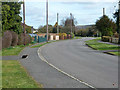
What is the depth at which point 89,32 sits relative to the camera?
372 feet

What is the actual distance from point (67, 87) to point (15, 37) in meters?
26.6

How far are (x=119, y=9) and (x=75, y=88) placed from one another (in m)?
23.5

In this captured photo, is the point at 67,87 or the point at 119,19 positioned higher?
the point at 119,19

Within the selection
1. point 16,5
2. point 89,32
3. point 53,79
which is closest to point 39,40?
point 16,5

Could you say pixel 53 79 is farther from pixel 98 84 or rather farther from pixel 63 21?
pixel 63 21

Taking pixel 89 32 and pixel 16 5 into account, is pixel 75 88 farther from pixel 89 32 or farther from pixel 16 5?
pixel 89 32

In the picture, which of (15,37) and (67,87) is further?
(15,37)

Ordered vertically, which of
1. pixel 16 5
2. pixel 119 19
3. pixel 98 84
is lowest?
pixel 98 84

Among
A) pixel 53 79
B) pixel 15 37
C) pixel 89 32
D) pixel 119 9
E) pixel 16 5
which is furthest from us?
pixel 89 32

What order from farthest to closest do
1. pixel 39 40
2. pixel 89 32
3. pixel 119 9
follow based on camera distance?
pixel 89 32 → pixel 39 40 → pixel 119 9

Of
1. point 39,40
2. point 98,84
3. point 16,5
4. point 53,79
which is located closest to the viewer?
point 98,84

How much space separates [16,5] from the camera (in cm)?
3634

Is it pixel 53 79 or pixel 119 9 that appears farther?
pixel 119 9

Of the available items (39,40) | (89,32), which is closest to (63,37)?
(39,40)
